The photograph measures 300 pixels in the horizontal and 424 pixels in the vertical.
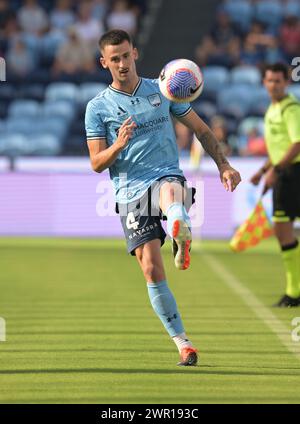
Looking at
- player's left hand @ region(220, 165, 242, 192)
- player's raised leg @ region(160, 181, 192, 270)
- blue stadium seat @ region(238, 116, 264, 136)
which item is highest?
blue stadium seat @ region(238, 116, 264, 136)

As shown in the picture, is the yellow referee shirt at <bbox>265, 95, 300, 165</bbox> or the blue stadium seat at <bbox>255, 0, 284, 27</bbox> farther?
the blue stadium seat at <bbox>255, 0, 284, 27</bbox>

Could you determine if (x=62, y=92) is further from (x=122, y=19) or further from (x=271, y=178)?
(x=271, y=178)

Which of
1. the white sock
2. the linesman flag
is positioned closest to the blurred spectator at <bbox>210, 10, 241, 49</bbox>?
the linesman flag

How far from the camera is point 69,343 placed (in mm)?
9648

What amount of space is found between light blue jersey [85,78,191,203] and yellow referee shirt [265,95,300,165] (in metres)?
3.95

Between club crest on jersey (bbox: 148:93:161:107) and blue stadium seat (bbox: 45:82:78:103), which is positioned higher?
blue stadium seat (bbox: 45:82:78:103)

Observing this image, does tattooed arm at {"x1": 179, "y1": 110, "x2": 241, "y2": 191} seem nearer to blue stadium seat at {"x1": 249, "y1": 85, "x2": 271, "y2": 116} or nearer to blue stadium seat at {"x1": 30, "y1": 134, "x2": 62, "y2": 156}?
blue stadium seat at {"x1": 30, "y1": 134, "x2": 62, "y2": 156}

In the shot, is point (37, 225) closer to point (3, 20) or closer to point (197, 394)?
point (3, 20)

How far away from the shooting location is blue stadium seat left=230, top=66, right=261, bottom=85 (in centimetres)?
2644

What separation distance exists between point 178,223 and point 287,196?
4.92 m

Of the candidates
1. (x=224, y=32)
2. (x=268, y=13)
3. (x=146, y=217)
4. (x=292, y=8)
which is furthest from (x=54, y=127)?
(x=146, y=217)

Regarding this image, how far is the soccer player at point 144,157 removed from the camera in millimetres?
8516

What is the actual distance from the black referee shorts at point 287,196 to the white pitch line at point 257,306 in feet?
2.92

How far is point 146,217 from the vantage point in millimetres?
8586
